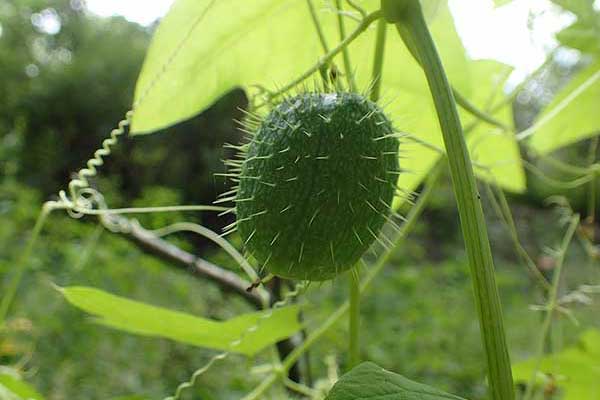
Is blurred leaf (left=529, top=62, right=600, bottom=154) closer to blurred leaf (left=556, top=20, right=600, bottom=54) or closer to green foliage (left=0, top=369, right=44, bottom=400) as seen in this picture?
blurred leaf (left=556, top=20, right=600, bottom=54)

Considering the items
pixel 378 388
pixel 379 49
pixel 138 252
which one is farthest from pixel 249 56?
pixel 138 252

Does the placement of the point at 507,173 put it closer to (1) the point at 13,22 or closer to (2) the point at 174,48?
(2) the point at 174,48

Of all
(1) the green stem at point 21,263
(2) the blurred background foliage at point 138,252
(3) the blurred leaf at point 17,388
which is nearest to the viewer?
(3) the blurred leaf at point 17,388

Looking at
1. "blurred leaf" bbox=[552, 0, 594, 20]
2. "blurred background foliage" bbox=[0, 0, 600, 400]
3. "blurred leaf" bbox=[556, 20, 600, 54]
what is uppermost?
"blurred leaf" bbox=[552, 0, 594, 20]

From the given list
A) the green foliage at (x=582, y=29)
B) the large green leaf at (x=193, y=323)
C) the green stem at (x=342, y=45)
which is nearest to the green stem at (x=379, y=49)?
the green stem at (x=342, y=45)

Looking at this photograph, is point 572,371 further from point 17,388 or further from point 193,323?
point 17,388

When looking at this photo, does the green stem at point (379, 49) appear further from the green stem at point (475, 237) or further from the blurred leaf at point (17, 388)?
the blurred leaf at point (17, 388)

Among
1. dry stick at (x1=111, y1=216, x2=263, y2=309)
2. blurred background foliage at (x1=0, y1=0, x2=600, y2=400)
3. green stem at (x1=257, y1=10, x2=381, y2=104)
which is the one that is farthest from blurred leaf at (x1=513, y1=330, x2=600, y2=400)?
green stem at (x1=257, y1=10, x2=381, y2=104)
